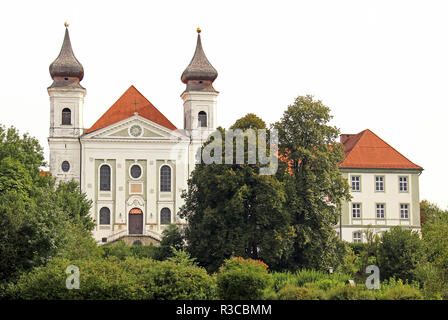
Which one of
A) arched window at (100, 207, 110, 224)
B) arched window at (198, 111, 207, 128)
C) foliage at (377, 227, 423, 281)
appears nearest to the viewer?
foliage at (377, 227, 423, 281)

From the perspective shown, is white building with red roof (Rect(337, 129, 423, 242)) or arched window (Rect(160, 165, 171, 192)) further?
arched window (Rect(160, 165, 171, 192))

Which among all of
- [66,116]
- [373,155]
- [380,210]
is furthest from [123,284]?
[373,155]

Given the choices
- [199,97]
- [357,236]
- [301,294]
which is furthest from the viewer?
[199,97]

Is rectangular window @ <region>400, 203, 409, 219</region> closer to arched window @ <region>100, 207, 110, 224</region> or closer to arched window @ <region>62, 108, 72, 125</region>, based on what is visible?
arched window @ <region>100, 207, 110, 224</region>

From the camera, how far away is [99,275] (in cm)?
2816

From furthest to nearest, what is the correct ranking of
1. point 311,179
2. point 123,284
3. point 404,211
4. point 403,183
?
1. point 403,183
2. point 404,211
3. point 311,179
4. point 123,284

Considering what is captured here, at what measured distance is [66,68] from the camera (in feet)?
218

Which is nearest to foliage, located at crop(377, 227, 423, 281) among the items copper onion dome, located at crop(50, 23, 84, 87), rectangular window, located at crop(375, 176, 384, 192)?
rectangular window, located at crop(375, 176, 384, 192)

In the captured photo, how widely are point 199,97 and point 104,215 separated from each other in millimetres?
12609

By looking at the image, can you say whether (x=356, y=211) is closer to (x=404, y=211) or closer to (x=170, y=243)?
(x=404, y=211)

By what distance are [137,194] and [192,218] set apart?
78.1 feet

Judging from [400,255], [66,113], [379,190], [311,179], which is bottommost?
[400,255]

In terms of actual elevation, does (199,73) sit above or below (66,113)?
above

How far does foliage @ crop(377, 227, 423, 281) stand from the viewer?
123ft
